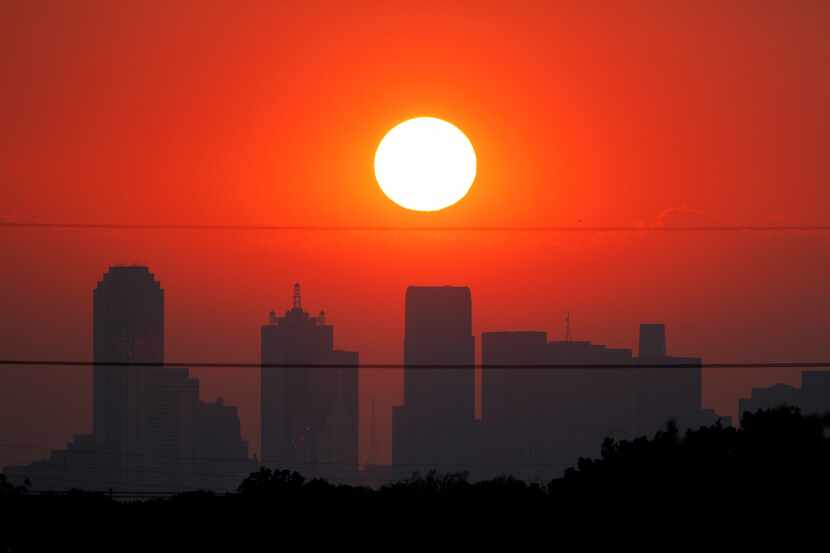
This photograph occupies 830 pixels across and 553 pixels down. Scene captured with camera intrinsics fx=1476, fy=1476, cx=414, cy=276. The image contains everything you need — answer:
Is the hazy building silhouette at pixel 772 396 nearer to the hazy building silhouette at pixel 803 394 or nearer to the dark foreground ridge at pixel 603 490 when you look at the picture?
the hazy building silhouette at pixel 803 394

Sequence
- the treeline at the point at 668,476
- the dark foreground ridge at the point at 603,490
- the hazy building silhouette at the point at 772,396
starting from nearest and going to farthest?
the dark foreground ridge at the point at 603,490 < the treeline at the point at 668,476 < the hazy building silhouette at the point at 772,396

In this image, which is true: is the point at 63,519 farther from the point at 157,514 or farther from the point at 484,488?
the point at 484,488

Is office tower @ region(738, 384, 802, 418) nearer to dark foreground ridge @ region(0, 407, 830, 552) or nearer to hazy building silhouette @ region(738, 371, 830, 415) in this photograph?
hazy building silhouette @ region(738, 371, 830, 415)

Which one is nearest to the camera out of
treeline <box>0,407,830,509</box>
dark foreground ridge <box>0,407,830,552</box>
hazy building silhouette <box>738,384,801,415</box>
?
dark foreground ridge <box>0,407,830,552</box>

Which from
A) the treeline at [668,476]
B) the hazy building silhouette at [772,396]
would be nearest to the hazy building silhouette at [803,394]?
the hazy building silhouette at [772,396]

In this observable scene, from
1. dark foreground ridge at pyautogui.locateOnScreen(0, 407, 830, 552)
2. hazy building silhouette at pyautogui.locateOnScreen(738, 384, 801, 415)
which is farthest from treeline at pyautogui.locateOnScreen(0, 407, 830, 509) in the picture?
hazy building silhouette at pyautogui.locateOnScreen(738, 384, 801, 415)

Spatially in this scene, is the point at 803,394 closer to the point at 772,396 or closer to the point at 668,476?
the point at 772,396

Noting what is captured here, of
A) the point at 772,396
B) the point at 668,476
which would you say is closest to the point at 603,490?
the point at 668,476

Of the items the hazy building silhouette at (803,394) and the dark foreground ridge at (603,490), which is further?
the hazy building silhouette at (803,394)

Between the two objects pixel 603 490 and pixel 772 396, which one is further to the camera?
pixel 772 396

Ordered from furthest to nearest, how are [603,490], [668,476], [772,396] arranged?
[772,396] < [603,490] < [668,476]

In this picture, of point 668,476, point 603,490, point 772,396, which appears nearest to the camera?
point 668,476

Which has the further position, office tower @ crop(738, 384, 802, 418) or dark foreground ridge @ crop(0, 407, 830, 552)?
office tower @ crop(738, 384, 802, 418)

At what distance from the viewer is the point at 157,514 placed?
54.3 metres
